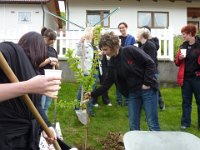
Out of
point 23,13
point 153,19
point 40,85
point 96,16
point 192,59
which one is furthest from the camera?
point 23,13

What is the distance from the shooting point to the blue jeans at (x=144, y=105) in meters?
5.68

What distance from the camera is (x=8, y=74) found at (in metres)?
2.35

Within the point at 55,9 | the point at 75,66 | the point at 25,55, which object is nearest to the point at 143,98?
the point at 75,66

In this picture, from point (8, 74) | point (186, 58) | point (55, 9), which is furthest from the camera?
point (55, 9)

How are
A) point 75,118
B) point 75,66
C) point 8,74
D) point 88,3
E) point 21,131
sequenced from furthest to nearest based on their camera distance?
1. point 88,3
2. point 75,118
3. point 75,66
4. point 21,131
5. point 8,74

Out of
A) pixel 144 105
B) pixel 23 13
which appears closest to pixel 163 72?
pixel 144 105

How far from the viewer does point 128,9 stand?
21156mm

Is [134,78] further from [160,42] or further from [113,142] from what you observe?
[160,42]

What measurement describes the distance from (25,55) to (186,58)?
4.82 meters

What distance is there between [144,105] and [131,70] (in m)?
0.54

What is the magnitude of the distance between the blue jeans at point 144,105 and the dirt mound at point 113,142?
462mm

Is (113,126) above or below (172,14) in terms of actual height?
below

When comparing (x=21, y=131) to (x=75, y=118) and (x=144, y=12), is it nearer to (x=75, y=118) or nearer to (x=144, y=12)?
(x=75, y=118)

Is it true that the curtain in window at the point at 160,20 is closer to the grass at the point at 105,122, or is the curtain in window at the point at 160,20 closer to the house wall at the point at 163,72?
the house wall at the point at 163,72
